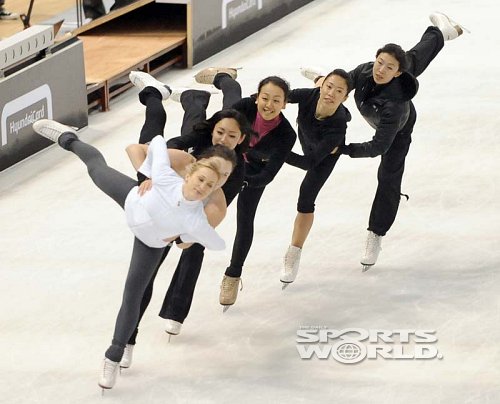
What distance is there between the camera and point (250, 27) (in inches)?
480

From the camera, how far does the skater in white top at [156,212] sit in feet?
18.1

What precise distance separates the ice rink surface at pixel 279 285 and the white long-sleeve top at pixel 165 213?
34.6 inches

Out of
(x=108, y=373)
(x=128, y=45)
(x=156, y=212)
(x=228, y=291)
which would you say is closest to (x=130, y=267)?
(x=156, y=212)

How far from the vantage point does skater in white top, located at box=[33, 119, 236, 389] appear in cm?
551

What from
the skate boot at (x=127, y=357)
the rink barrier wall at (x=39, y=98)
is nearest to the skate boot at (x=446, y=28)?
the skate boot at (x=127, y=357)

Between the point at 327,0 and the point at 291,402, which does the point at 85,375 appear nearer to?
the point at 291,402

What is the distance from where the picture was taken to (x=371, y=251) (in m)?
7.38

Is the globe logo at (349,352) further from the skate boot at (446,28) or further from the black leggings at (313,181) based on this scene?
the skate boot at (446,28)

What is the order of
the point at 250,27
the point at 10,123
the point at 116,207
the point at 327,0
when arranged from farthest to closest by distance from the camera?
the point at 327,0 < the point at 250,27 < the point at 10,123 < the point at 116,207

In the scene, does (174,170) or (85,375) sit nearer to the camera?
(174,170)

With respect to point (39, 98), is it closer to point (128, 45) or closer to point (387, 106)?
point (128, 45)

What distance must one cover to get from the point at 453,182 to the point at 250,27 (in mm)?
4163

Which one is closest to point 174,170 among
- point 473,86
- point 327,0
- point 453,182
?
point 453,182

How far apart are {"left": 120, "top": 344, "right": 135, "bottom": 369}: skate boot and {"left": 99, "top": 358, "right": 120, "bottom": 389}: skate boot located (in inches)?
7.6
